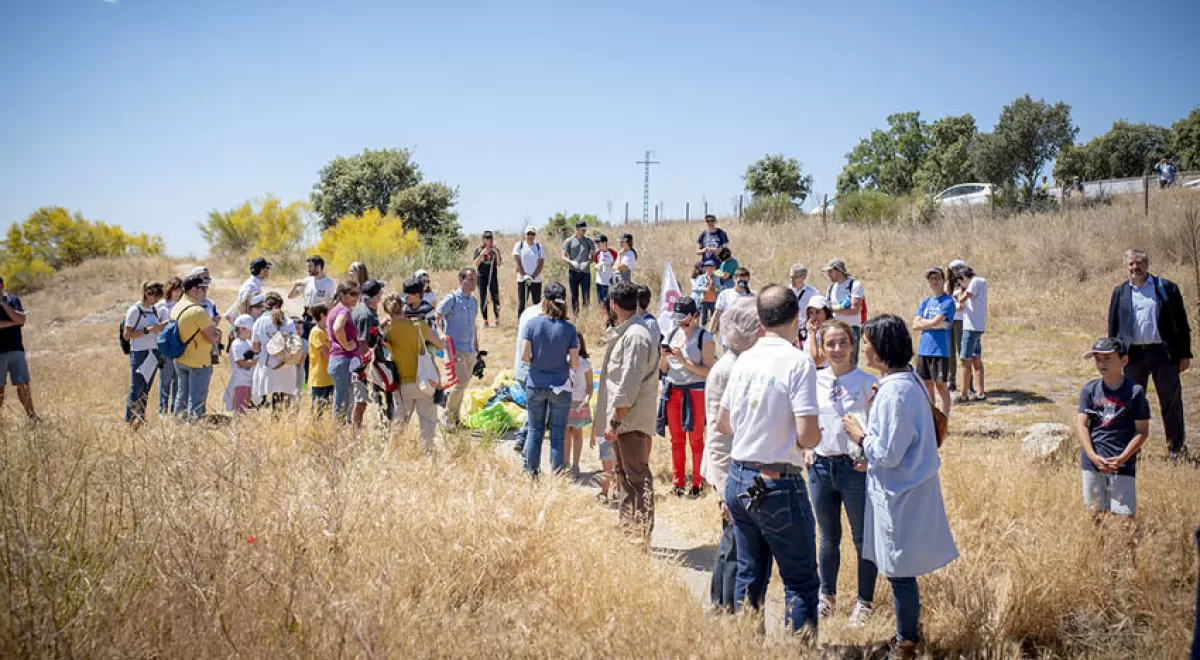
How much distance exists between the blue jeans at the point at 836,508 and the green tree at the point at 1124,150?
5138 centimetres

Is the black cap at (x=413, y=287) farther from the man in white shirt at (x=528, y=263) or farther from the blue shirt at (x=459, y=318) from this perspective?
the man in white shirt at (x=528, y=263)

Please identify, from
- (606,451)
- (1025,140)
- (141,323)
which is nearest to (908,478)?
(606,451)

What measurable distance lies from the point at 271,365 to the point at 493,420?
2.60 m

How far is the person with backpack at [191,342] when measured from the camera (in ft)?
26.3

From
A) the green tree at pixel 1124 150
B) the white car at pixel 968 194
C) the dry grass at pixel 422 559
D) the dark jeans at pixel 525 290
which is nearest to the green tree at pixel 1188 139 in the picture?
the green tree at pixel 1124 150

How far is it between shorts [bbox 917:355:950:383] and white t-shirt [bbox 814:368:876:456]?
5.10 meters

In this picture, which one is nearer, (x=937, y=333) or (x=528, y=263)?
(x=937, y=333)

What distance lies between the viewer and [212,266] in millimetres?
34906

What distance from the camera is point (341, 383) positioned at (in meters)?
8.00

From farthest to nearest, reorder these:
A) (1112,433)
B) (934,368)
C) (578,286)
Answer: (578,286) → (934,368) → (1112,433)

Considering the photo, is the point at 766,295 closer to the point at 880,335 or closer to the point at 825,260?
the point at 880,335

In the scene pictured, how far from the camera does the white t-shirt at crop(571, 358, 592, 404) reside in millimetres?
6914

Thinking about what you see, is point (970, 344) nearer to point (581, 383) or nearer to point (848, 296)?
point (848, 296)

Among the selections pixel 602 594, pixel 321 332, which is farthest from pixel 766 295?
pixel 321 332
